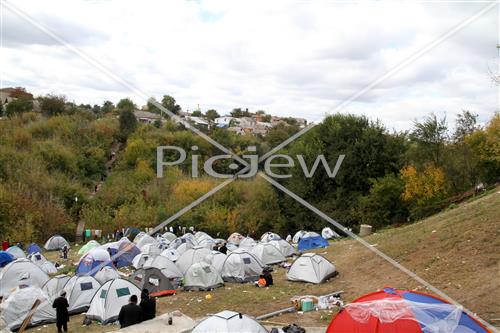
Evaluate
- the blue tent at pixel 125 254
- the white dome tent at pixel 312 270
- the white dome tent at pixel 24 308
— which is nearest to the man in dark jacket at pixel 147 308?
the white dome tent at pixel 24 308

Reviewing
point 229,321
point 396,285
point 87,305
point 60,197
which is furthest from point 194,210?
point 229,321

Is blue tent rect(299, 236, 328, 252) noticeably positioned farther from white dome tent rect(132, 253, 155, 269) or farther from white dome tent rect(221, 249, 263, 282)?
white dome tent rect(132, 253, 155, 269)

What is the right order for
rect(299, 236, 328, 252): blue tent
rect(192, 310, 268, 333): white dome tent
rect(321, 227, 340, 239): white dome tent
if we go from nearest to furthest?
rect(192, 310, 268, 333): white dome tent, rect(299, 236, 328, 252): blue tent, rect(321, 227, 340, 239): white dome tent

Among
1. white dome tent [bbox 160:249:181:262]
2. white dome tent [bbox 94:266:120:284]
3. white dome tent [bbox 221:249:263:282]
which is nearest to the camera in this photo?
white dome tent [bbox 94:266:120:284]

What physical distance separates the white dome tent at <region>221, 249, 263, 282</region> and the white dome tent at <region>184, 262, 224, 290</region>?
30.7 inches

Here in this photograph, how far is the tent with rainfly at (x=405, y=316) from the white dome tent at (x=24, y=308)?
7455mm

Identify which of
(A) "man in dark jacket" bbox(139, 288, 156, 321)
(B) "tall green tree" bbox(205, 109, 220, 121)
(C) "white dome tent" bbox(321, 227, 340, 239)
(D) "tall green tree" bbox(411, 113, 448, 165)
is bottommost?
(C) "white dome tent" bbox(321, 227, 340, 239)

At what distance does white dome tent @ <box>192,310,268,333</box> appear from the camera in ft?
25.6

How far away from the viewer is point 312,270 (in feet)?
43.8

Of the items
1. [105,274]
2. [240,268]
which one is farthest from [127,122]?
[240,268]

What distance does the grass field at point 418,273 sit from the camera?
31.4 ft

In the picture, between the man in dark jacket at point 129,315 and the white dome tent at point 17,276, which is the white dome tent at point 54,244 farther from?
the man in dark jacket at point 129,315

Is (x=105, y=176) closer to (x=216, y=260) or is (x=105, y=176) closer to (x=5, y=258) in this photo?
(x=5, y=258)

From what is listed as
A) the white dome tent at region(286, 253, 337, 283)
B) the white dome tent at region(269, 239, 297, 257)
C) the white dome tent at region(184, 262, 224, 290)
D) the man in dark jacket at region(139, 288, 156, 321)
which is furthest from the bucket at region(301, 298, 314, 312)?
the white dome tent at region(269, 239, 297, 257)
